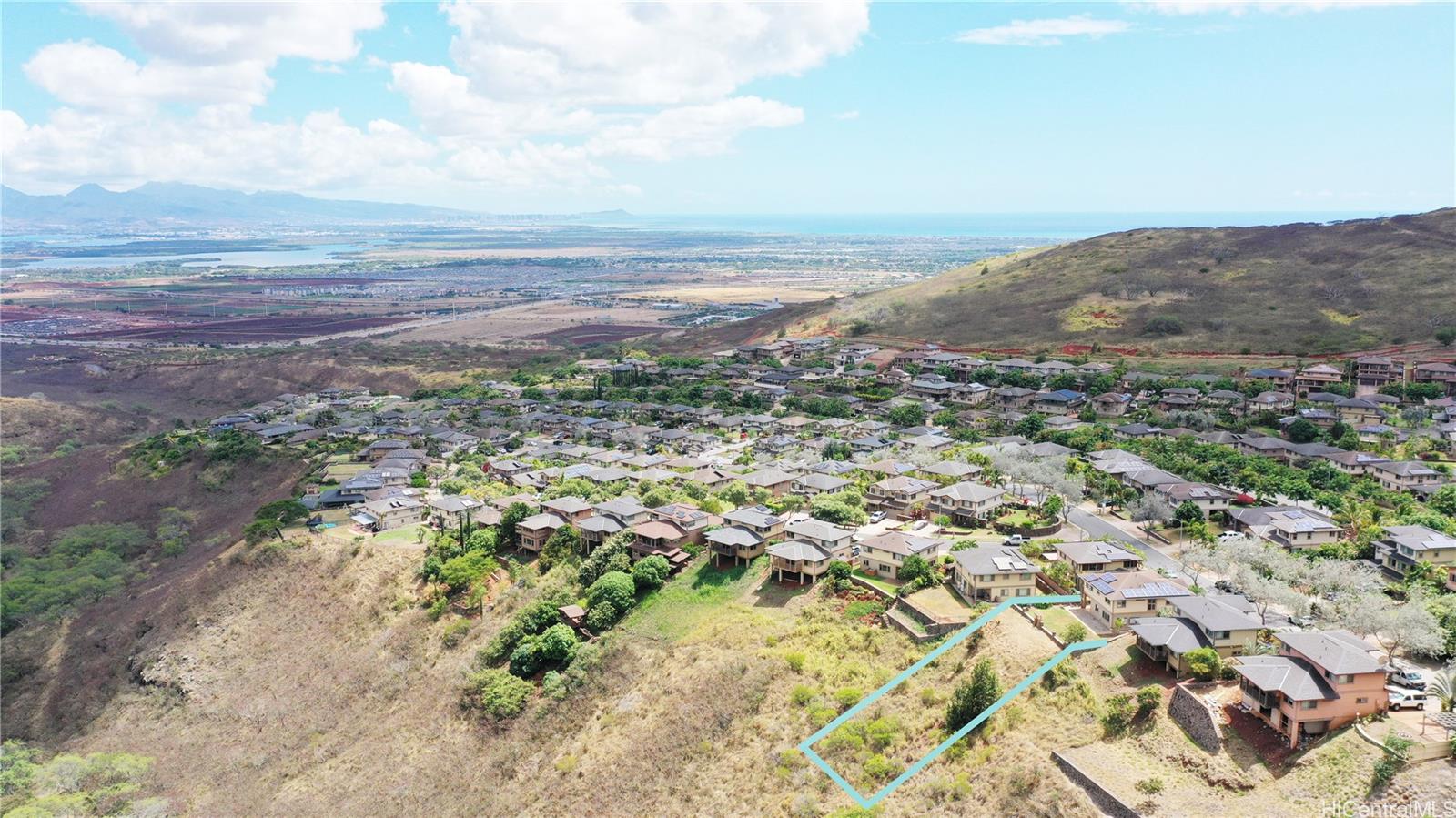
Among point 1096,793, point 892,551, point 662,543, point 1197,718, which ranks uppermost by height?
point 1197,718

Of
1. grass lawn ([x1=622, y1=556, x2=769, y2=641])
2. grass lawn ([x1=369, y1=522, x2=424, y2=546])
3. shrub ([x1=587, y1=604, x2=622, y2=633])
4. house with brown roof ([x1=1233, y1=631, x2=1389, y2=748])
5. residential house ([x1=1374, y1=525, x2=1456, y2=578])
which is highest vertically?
house with brown roof ([x1=1233, y1=631, x2=1389, y2=748])

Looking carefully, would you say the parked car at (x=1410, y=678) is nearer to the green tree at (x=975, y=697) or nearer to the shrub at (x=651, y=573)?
the green tree at (x=975, y=697)

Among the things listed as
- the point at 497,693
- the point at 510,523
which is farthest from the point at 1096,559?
the point at 510,523

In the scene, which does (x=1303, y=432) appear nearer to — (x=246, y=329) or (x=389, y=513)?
(x=389, y=513)

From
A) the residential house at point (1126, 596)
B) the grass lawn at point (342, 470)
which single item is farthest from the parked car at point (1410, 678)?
the grass lawn at point (342, 470)

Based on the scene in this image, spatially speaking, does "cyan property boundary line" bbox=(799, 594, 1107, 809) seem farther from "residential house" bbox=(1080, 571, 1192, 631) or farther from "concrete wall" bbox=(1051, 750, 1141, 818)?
"concrete wall" bbox=(1051, 750, 1141, 818)

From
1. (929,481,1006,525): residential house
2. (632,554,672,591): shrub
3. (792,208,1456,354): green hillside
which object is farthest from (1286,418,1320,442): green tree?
(632,554,672,591): shrub
